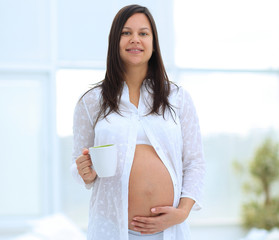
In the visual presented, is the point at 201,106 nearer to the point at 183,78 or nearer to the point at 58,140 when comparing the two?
the point at 183,78

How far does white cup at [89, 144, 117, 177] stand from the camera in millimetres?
1264

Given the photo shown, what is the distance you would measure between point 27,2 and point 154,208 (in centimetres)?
387

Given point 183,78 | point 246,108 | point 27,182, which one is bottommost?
point 27,182

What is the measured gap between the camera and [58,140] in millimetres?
4867

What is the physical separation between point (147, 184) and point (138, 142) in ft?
0.47

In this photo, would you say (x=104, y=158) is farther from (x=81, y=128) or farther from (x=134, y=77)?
(x=134, y=77)

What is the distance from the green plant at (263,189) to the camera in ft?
15.8

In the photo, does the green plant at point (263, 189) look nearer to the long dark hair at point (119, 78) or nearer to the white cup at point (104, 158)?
the long dark hair at point (119, 78)

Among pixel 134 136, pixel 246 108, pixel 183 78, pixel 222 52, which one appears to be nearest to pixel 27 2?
pixel 183 78

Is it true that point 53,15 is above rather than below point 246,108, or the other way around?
above

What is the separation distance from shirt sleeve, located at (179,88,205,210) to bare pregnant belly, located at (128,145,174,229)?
0.07m

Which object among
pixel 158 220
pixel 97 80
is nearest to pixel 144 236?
pixel 158 220

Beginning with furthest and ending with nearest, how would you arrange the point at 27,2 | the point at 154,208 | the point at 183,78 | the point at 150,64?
the point at 183,78
the point at 27,2
the point at 150,64
the point at 154,208

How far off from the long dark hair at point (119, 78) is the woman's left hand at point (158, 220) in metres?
0.33
